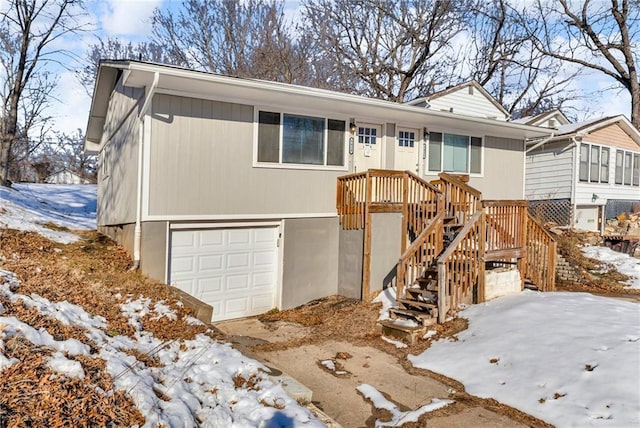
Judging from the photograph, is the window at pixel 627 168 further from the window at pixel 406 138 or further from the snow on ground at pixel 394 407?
the snow on ground at pixel 394 407

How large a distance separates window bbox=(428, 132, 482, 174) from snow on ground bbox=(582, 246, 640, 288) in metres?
4.57

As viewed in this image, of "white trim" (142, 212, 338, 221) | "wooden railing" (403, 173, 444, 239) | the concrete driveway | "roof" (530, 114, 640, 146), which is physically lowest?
the concrete driveway

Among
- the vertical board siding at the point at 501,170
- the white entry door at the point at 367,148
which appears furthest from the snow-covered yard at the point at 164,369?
the vertical board siding at the point at 501,170

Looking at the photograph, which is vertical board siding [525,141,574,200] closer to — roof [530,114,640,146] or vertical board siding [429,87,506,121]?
roof [530,114,640,146]

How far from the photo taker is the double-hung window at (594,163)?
16.0 metres

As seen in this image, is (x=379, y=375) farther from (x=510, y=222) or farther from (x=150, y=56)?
(x=150, y=56)

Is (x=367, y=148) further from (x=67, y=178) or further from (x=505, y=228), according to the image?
(x=67, y=178)

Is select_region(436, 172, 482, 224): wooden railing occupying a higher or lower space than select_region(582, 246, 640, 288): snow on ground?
higher

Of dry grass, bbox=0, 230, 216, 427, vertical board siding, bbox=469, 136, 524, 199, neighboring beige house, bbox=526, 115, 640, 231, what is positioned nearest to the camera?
dry grass, bbox=0, 230, 216, 427

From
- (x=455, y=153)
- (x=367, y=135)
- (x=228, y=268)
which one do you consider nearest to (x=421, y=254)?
(x=367, y=135)

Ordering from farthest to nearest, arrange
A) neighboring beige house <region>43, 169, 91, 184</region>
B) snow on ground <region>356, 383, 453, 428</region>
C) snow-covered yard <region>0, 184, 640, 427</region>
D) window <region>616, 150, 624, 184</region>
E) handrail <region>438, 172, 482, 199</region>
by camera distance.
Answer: neighboring beige house <region>43, 169, 91, 184</region>
window <region>616, 150, 624, 184</region>
handrail <region>438, 172, 482, 199</region>
snow on ground <region>356, 383, 453, 428</region>
snow-covered yard <region>0, 184, 640, 427</region>

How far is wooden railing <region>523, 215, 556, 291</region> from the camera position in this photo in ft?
29.0

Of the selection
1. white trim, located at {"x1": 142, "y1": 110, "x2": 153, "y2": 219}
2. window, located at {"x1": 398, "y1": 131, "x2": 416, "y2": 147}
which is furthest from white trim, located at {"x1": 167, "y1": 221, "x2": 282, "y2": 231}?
window, located at {"x1": 398, "y1": 131, "x2": 416, "y2": 147}

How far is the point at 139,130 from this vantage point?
7957 millimetres
